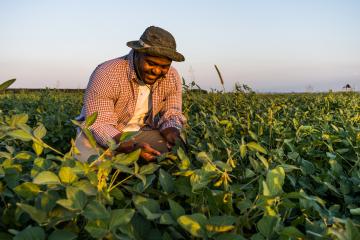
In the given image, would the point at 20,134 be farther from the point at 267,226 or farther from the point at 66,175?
the point at 267,226

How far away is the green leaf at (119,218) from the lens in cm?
104

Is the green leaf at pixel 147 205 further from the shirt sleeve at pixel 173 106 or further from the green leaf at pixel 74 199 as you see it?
the shirt sleeve at pixel 173 106

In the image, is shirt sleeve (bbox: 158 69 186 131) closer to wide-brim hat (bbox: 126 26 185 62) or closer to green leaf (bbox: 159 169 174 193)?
wide-brim hat (bbox: 126 26 185 62)

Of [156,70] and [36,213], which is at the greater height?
[156,70]


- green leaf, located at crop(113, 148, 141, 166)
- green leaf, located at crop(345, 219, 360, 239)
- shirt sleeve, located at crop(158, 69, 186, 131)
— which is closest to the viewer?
green leaf, located at crop(345, 219, 360, 239)

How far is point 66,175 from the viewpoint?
114 cm

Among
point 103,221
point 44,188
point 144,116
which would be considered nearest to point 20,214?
point 44,188

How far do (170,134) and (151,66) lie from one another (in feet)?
1.47

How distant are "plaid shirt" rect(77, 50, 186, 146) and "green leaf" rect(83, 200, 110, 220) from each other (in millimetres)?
1912

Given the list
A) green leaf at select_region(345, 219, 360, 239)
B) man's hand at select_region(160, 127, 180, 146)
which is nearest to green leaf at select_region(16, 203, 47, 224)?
green leaf at select_region(345, 219, 360, 239)

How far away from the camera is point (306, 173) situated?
6.08 feet

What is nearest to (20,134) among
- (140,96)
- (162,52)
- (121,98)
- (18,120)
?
(18,120)

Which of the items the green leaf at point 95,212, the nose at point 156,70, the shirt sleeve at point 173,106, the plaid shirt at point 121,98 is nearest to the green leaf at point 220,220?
the green leaf at point 95,212

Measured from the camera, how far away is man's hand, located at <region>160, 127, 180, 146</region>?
310 cm
